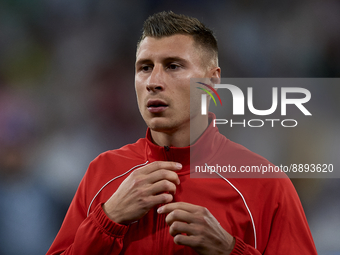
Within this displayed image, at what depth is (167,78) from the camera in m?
1.04

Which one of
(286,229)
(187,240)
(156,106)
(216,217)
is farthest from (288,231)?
(156,106)

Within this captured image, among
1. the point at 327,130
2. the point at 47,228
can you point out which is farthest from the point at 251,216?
the point at 47,228

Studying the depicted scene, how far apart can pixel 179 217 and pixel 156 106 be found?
389mm

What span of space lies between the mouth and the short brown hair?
0.26 metres

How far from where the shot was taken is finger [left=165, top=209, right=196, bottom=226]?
0.86 metres

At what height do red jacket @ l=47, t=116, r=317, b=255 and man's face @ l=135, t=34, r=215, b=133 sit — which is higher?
man's face @ l=135, t=34, r=215, b=133

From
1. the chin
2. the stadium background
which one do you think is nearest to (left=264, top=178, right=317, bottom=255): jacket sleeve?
the chin

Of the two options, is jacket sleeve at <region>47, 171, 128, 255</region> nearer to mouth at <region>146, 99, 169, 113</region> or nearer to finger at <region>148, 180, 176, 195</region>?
finger at <region>148, 180, 176, 195</region>

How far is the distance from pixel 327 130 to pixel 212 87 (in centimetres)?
129

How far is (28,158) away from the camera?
2.10 m

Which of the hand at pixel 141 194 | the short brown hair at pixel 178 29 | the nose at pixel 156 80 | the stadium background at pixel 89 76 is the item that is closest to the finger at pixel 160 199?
the hand at pixel 141 194

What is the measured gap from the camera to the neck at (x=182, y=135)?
112cm

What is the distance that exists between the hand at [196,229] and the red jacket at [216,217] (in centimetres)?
6

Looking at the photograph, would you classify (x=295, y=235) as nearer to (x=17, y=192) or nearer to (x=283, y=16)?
(x=283, y=16)
